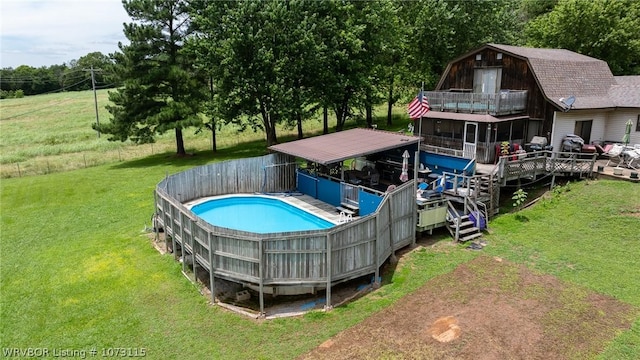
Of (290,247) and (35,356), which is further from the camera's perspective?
(290,247)

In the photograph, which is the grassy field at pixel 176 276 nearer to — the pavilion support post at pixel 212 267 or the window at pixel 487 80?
the pavilion support post at pixel 212 267

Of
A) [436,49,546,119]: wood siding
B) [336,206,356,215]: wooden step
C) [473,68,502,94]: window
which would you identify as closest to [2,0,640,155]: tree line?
[436,49,546,119]: wood siding

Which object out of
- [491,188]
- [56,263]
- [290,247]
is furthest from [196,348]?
[491,188]

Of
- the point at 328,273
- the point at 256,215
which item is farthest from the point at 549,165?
the point at 256,215

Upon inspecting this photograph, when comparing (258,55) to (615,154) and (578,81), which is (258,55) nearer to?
(578,81)

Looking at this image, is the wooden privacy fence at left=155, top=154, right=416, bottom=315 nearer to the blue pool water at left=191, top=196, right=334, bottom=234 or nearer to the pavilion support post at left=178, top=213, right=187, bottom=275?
the pavilion support post at left=178, top=213, right=187, bottom=275

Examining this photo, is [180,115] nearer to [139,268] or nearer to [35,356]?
[139,268]
